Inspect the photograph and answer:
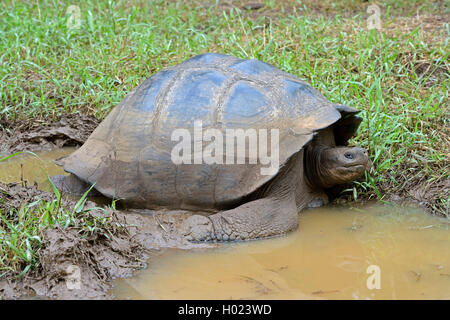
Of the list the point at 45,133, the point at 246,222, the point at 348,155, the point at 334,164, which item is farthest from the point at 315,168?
the point at 45,133

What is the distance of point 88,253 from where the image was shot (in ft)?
12.1

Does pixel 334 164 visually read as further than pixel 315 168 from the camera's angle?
No

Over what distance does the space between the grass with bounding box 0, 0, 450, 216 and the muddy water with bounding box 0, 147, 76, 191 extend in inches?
23.6

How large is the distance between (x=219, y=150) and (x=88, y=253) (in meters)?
1.28

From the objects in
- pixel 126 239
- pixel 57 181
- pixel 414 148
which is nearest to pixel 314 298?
pixel 126 239

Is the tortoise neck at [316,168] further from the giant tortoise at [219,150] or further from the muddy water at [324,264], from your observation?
the muddy water at [324,264]

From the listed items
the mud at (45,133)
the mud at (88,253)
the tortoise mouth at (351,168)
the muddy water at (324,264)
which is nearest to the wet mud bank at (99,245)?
the mud at (88,253)

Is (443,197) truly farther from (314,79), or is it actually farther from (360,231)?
(314,79)

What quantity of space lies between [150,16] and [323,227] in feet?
16.7

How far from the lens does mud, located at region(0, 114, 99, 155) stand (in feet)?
20.8

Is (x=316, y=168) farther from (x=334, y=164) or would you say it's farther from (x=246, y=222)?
(x=246, y=222)

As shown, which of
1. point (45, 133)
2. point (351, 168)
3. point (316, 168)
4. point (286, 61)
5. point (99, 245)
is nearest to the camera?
point (99, 245)

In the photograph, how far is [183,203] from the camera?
15.1 ft

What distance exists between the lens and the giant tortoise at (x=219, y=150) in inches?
174
